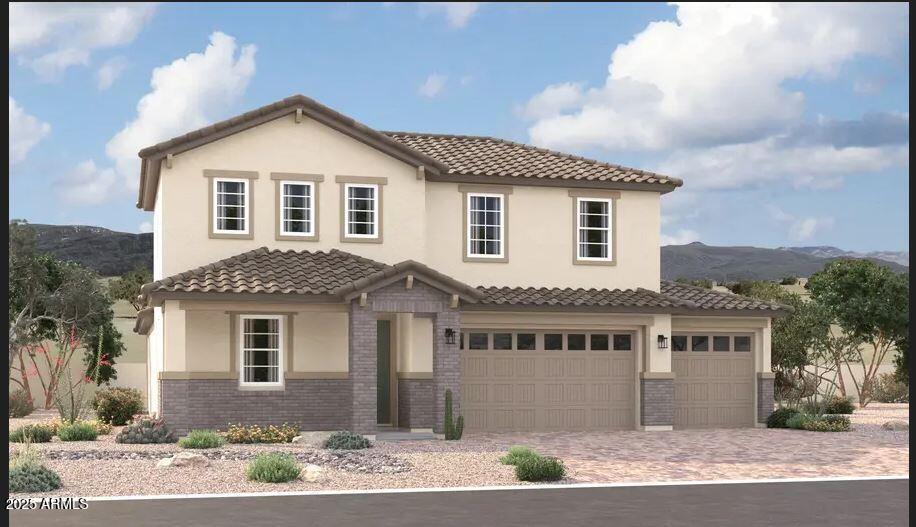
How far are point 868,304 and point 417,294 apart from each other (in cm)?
2369

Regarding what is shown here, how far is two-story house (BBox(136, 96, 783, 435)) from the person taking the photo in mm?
26422

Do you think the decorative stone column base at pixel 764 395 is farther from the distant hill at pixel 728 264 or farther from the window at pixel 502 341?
the distant hill at pixel 728 264

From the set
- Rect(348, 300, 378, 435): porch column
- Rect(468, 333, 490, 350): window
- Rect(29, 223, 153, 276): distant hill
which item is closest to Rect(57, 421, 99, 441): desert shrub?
Rect(348, 300, 378, 435): porch column

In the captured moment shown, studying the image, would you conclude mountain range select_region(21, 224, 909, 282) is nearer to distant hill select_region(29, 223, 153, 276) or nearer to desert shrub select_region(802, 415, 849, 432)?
distant hill select_region(29, 223, 153, 276)

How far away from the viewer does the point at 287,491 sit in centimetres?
1697

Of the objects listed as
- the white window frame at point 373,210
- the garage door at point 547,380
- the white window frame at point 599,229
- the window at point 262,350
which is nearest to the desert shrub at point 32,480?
the window at point 262,350

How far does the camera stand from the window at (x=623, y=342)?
3028 centimetres

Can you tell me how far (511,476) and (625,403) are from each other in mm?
11837

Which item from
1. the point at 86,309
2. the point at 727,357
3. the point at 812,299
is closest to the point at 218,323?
the point at 727,357

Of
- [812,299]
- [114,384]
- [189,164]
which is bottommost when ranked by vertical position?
[114,384]

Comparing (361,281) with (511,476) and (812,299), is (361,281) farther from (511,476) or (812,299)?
(812,299)

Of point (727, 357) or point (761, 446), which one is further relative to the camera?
point (727, 357)

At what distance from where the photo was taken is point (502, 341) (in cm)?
2925

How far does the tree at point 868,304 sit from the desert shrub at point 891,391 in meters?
0.30
